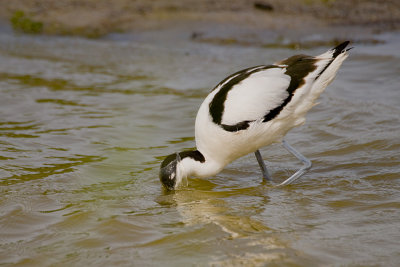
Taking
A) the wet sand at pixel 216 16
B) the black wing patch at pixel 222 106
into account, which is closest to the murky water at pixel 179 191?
the black wing patch at pixel 222 106

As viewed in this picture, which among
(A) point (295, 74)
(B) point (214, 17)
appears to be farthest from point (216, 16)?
(A) point (295, 74)

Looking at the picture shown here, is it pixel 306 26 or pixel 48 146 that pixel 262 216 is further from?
pixel 306 26

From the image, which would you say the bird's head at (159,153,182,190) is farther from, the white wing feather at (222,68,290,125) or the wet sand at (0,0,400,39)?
the wet sand at (0,0,400,39)

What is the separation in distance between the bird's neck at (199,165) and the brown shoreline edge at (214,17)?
6.08 meters

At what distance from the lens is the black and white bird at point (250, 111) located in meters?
4.72

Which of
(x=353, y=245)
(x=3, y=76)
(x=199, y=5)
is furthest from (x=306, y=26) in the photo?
(x=353, y=245)

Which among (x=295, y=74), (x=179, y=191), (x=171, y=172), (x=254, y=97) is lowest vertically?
(x=179, y=191)

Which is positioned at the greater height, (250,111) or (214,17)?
(214,17)

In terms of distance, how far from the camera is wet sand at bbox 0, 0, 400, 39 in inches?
449

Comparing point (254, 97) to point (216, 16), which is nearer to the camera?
point (254, 97)

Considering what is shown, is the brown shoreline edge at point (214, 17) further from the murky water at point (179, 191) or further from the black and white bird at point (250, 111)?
the black and white bird at point (250, 111)

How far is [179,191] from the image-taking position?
16.7ft

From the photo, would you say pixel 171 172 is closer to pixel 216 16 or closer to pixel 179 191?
pixel 179 191

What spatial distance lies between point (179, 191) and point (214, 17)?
7.60 metres
